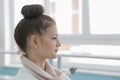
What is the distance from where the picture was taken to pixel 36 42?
94 centimetres

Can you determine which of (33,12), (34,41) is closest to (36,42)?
(34,41)

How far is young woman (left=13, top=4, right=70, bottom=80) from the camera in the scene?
93cm

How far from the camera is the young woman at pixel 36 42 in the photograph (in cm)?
93

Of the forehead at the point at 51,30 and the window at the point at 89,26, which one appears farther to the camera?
the window at the point at 89,26

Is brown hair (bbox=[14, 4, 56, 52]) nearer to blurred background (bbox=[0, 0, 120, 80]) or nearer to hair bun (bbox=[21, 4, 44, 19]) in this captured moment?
hair bun (bbox=[21, 4, 44, 19])

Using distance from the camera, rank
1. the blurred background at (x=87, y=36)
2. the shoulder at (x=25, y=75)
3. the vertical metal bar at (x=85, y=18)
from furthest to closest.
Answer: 1. the vertical metal bar at (x=85, y=18)
2. the blurred background at (x=87, y=36)
3. the shoulder at (x=25, y=75)

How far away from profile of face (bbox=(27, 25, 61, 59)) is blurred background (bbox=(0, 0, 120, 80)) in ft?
4.05

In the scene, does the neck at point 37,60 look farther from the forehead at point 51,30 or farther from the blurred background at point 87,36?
the blurred background at point 87,36

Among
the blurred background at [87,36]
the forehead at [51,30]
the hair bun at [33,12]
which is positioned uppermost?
the hair bun at [33,12]

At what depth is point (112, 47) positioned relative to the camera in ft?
7.77

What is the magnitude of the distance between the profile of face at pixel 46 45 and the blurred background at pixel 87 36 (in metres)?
→ 1.24

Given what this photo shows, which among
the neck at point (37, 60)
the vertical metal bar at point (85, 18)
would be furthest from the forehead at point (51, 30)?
the vertical metal bar at point (85, 18)

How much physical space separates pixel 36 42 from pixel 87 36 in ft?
5.27

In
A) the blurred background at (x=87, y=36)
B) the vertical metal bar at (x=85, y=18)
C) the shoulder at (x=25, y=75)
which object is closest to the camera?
the shoulder at (x=25, y=75)
